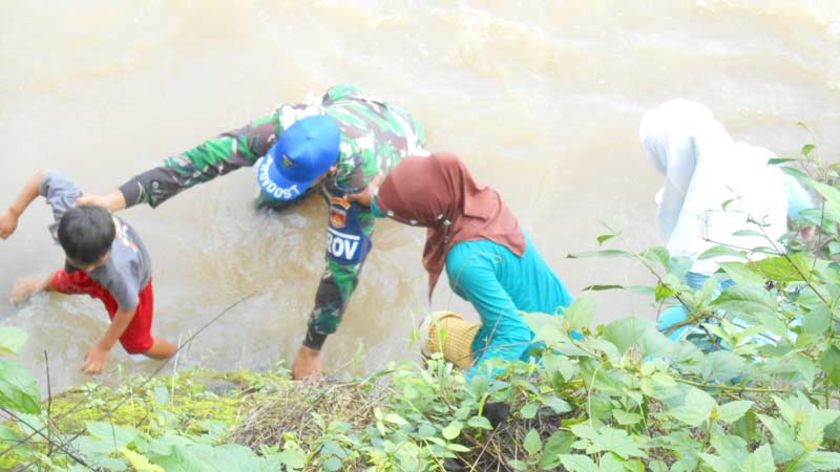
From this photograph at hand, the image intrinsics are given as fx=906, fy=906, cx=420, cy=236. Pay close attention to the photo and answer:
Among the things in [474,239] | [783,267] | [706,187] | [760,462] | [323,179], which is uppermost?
[783,267]

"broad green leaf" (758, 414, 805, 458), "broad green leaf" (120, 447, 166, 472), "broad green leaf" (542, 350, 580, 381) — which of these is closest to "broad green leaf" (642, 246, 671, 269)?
"broad green leaf" (542, 350, 580, 381)

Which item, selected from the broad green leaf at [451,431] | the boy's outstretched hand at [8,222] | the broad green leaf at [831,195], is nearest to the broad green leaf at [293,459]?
the broad green leaf at [451,431]

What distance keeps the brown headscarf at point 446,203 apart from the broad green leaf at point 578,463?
1767mm

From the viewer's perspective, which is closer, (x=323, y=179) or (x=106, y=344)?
(x=106, y=344)

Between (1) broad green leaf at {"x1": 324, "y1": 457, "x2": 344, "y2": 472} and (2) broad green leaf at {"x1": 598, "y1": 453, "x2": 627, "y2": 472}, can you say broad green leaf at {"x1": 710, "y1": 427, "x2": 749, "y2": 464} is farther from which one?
(1) broad green leaf at {"x1": 324, "y1": 457, "x2": 344, "y2": 472}

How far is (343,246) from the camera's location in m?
3.91

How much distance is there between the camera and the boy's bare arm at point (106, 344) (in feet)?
11.9

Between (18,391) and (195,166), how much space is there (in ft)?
7.99

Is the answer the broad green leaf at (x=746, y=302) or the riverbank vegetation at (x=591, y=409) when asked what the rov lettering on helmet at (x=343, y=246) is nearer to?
the riverbank vegetation at (x=591, y=409)

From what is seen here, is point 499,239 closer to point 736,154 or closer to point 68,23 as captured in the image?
point 736,154

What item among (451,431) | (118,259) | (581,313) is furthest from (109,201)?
(581,313)

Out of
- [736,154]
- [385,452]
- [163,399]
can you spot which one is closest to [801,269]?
[385,452]

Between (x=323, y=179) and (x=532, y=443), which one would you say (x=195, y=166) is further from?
(x=532, y=443)

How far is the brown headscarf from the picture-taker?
3289 millimetres
